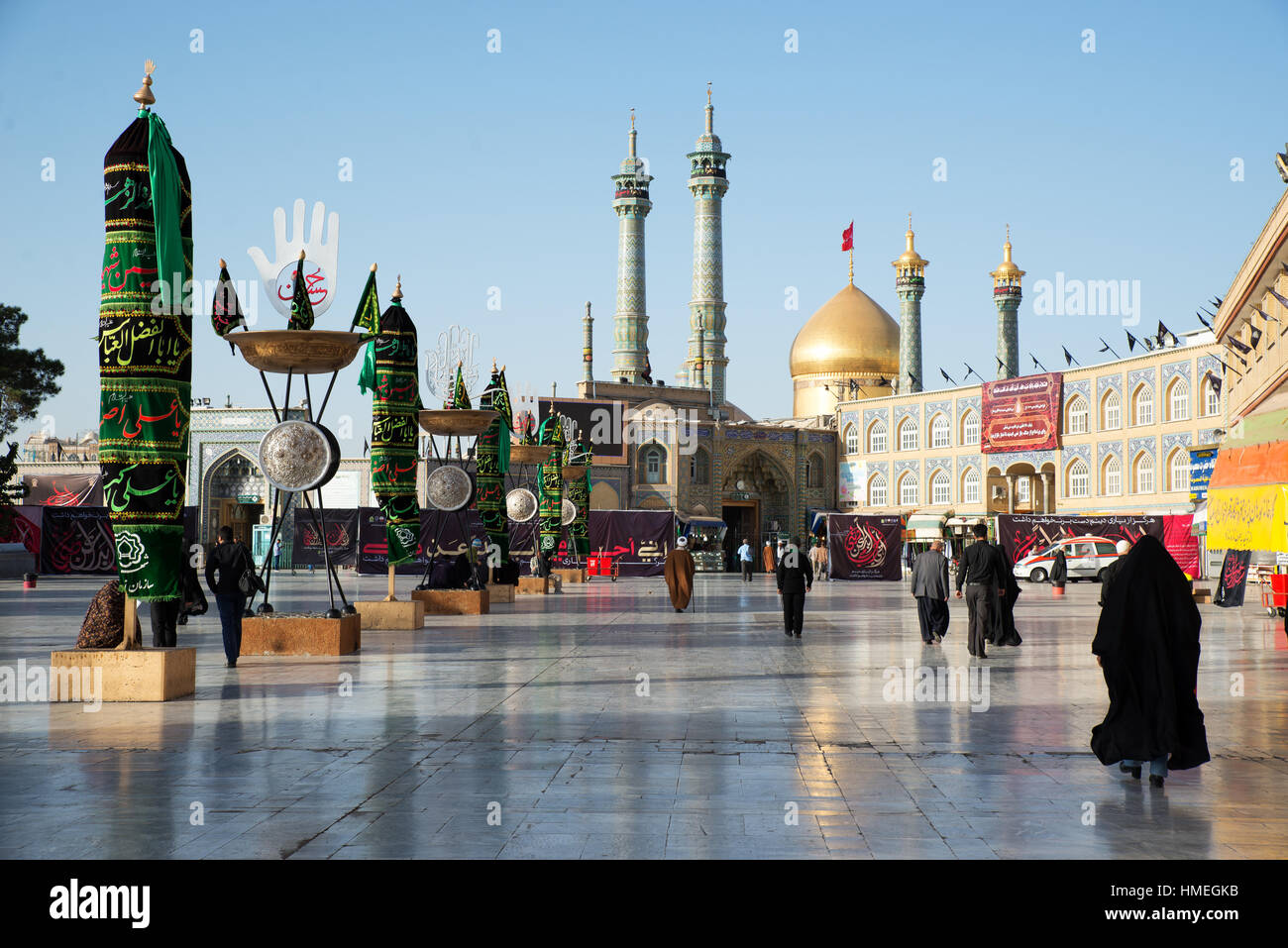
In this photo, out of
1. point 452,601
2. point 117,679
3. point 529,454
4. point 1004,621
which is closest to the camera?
point 117,679

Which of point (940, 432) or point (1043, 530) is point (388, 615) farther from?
point (940, 432)

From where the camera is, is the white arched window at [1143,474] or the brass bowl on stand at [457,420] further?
the white arched window at [1143,474]

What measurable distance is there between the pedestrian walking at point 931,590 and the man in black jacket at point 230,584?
6737mm

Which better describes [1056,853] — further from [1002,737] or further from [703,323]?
[703,323]

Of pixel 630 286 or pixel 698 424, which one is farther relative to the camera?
pixel 630 286

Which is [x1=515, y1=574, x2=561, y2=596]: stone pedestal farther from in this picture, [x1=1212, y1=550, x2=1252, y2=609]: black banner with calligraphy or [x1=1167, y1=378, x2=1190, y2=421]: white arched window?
[x1=1167, y1=378, x2=1190, y2=421]: white arched window

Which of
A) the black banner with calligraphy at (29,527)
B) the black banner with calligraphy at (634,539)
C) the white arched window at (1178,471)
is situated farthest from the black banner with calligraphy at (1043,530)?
the black banner with calligraphy at (29,527)

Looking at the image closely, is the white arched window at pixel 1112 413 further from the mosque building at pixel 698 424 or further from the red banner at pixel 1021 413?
the mosque building at pixel 698 424

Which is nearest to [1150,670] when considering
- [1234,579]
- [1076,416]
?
[1234,579]

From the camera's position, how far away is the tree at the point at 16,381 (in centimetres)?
2583

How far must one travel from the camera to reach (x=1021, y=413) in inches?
1844

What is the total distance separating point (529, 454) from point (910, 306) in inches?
1489
